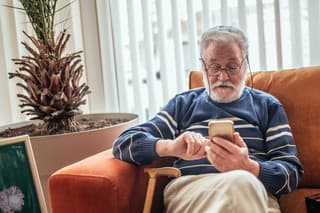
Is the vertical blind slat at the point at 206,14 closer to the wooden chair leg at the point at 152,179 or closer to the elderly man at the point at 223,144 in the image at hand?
the elderly man at the point at 223,144

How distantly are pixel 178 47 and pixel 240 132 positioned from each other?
0.75m

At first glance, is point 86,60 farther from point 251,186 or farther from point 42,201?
point 251,186

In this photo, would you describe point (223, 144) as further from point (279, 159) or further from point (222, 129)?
point (279, 159)

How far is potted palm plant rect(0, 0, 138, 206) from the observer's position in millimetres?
1632

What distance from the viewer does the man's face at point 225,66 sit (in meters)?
1.42

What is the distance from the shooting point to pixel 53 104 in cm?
167

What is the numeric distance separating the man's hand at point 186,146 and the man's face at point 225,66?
0.73 feet

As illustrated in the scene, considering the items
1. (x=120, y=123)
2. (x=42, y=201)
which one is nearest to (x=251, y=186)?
(x=42, y=201)

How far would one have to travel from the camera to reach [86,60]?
7.39 feet

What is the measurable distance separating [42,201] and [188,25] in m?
1.09

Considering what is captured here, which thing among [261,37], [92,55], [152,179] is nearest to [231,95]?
[152,179]

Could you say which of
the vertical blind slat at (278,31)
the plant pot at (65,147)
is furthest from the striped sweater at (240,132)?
the vertical blind slat at (278,31)

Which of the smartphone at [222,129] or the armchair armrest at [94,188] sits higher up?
the smartphone at [222,129]

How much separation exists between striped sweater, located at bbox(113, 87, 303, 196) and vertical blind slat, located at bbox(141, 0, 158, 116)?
557 millimetres
